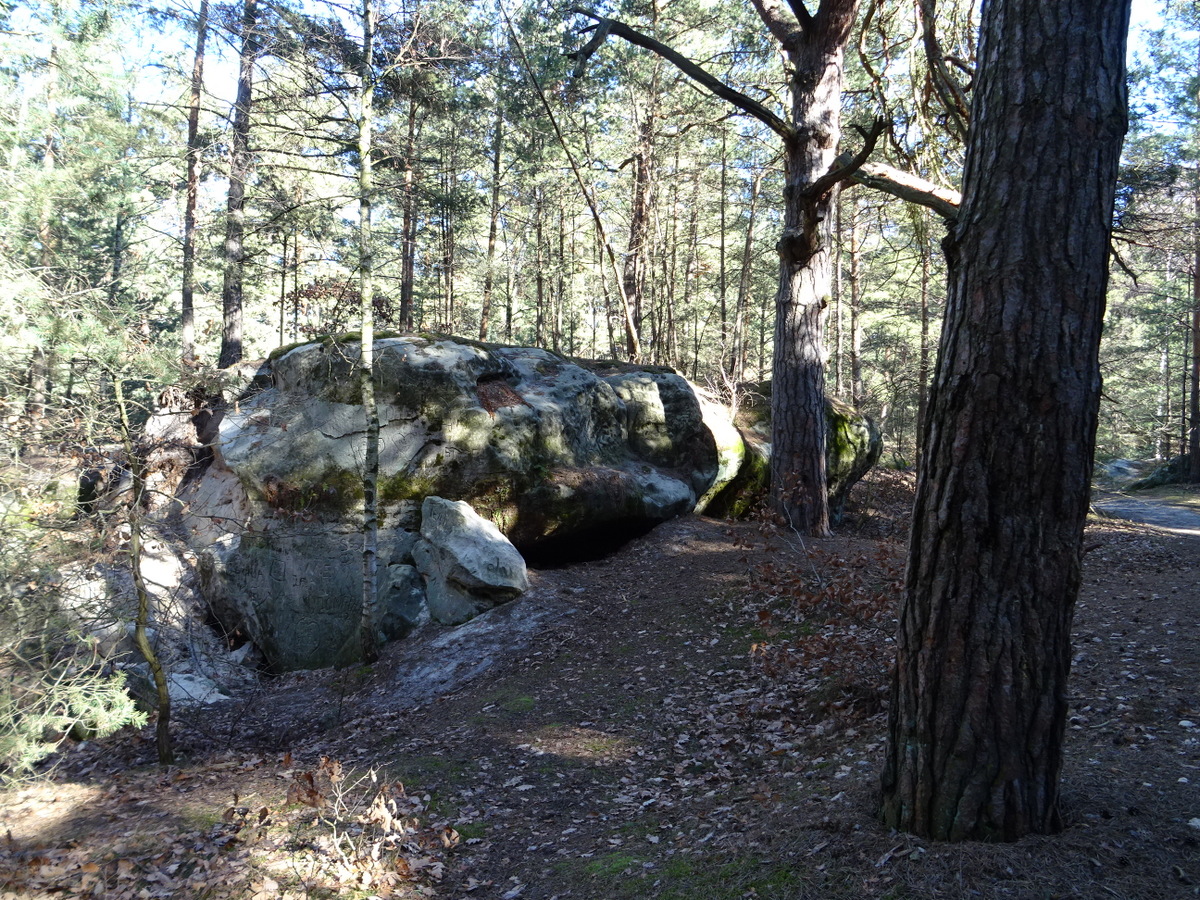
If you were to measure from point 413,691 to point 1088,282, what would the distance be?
737 centimetres

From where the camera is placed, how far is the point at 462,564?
9078 millimetres

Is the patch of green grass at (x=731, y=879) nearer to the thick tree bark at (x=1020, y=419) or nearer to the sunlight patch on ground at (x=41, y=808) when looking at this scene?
the thick tree bark at (x=1020, y=419)

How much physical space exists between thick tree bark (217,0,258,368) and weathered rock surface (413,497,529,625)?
4.29 metres

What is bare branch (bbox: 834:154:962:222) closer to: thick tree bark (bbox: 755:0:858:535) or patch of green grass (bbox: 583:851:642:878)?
thick tree bark (bbox: 755:0:858:535)

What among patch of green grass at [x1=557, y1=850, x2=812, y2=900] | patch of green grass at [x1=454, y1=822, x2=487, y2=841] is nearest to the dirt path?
patch of green grass at [x1=557, y1=850, x2=812, y2=900]

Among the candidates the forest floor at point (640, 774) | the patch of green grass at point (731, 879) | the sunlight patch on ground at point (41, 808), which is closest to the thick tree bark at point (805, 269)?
the forest floor at point (640, 774)

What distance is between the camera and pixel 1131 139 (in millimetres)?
19469

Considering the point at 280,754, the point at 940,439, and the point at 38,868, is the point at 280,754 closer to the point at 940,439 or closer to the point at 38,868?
the point at 38,868

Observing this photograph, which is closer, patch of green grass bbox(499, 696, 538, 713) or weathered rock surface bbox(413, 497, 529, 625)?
patch of green grass bbox(499, 696, 538, 713)

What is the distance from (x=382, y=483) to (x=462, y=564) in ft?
6.17

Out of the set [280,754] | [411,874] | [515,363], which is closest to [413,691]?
[280,754]

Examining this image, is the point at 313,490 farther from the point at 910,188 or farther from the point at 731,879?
the point at 910,188

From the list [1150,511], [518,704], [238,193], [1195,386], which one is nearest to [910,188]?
[518,704]

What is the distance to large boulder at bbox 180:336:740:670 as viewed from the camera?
971 cm
